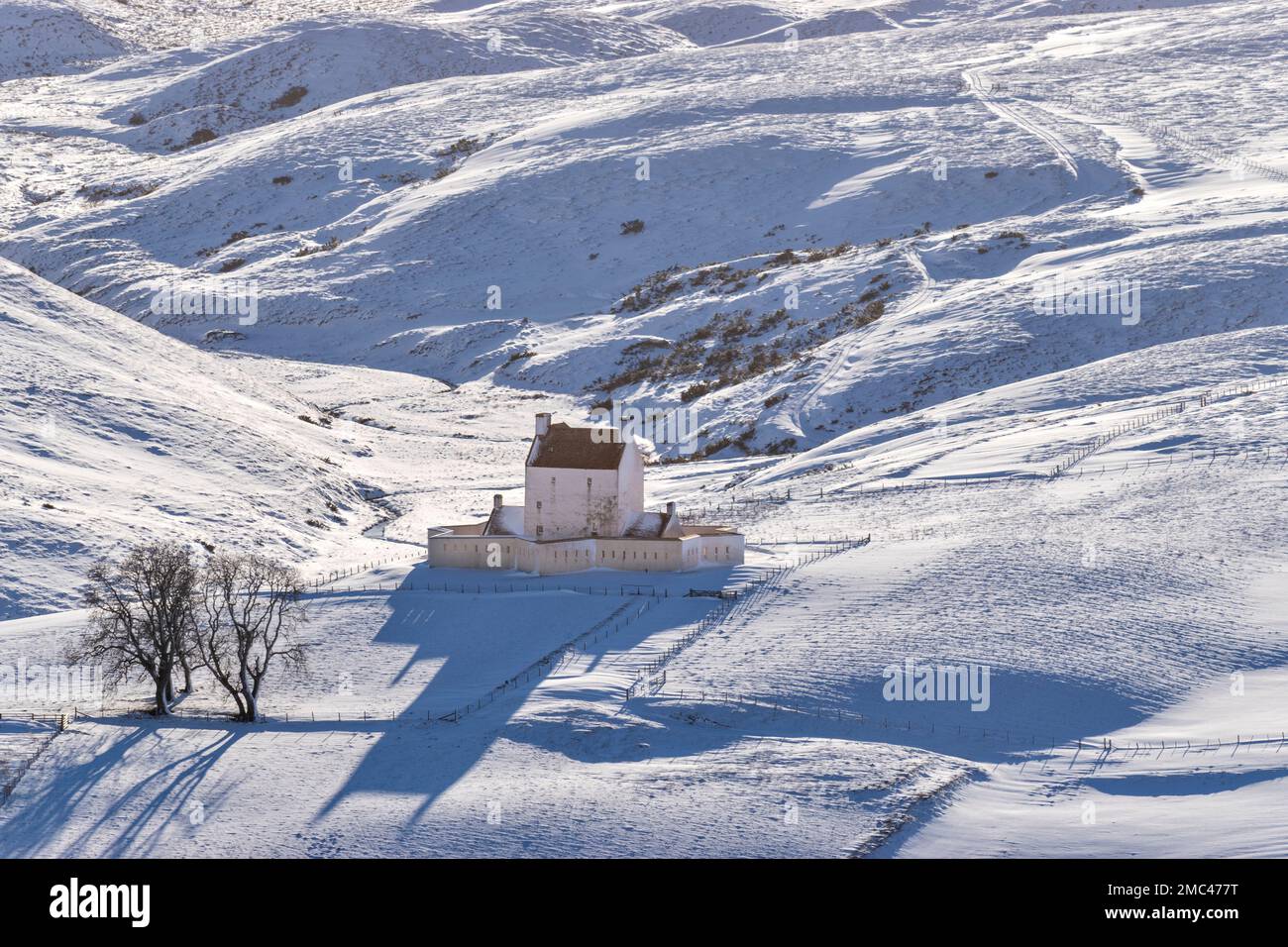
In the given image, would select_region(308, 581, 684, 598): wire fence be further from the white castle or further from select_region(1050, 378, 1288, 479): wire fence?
select_region(1050, 378, 1288, 479): wire fence

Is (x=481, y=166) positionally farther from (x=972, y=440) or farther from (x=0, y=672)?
(x=0, y=672)

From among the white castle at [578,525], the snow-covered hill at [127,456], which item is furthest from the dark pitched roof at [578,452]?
the snow-covered hill at [127,456]

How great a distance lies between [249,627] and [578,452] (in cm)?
1355

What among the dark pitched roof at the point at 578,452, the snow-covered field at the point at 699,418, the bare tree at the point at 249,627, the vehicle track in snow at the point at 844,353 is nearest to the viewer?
the snow-covered field at the point at 699,418

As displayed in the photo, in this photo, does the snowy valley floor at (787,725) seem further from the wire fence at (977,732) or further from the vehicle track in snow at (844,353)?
the vehicle track in snow at (844,353)

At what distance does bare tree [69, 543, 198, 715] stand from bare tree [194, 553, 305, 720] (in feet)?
2.55

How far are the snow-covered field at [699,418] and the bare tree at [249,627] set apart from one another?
0.94 m

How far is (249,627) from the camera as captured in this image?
5141cm

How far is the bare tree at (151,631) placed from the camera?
47.0 m

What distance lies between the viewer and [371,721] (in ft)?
147

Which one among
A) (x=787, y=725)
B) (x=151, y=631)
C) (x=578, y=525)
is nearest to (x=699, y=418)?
(x=578, y=525)

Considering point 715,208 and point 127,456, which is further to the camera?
point 715,208

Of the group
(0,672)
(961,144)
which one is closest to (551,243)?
(961,144)

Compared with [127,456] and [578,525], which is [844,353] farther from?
[578,525]
